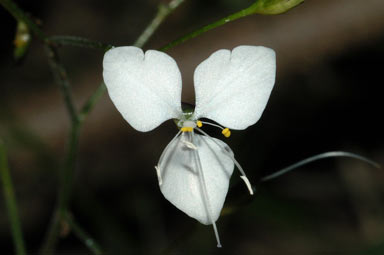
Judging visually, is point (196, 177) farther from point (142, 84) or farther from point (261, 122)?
point (261, 122)

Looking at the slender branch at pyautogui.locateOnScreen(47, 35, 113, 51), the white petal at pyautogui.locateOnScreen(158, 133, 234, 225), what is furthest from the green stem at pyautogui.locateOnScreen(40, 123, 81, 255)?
the white petal at pyautogui.locateOnScreen(158, 133, 234, 225)

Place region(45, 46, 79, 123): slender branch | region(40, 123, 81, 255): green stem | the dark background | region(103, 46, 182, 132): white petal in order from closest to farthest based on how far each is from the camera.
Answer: region(103, 46, 182, 132): white petal, region(45, 46, 79, 123): slender branch, region(40, 123, 81, 255): green stem, the dark background

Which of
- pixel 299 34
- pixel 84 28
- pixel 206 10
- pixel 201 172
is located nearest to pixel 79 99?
pixel 84 28

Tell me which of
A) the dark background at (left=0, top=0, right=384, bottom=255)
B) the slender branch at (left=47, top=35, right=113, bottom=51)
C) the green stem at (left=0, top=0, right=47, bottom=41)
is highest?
the green stem at (left=0, top=0, right=47, bottom=41)

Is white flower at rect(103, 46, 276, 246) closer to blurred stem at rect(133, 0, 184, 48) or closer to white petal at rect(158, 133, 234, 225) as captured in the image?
white petal at rect(158, 133, 234, 225)

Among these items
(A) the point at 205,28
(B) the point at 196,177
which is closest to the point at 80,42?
(A) the point at 205,28

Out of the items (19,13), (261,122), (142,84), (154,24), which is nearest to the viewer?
(142,84)
